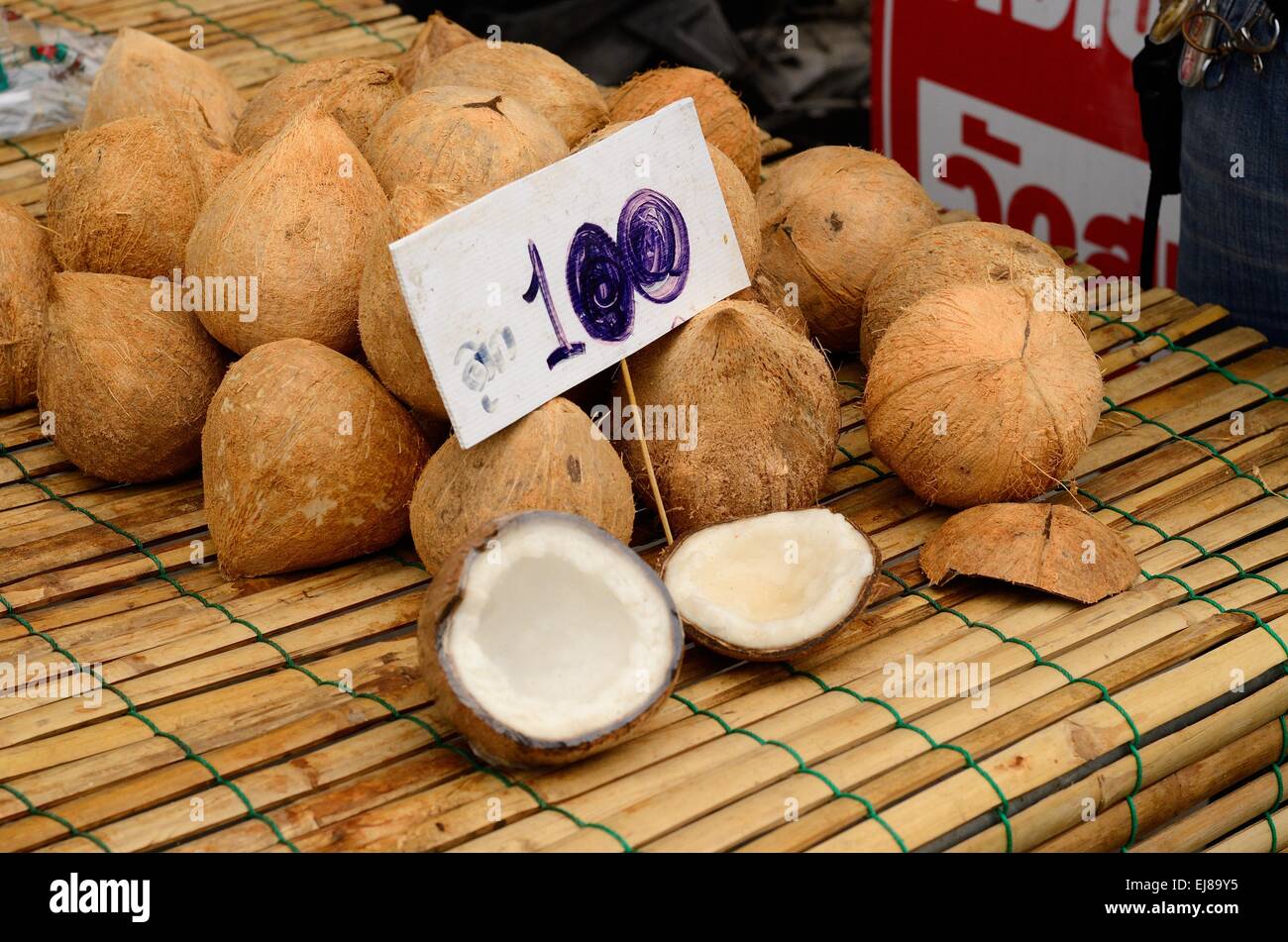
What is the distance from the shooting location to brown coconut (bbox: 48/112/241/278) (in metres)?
2.13

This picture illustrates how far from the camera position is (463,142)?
1935 mm

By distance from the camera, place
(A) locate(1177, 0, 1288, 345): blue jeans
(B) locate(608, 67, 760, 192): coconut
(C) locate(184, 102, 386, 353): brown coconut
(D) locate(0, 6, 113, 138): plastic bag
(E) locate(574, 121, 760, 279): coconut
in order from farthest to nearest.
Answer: (D) locate(0, 6, 113, 138): plastic bag, (B) locate(608, 67, 760, 192): coconut, (A) locate(1177, 0, 1288, 345): blue jeans, (E) locate(574, 121, 760, 279): coconut, (C) locate(184, 102, 386, 353): brown coconut

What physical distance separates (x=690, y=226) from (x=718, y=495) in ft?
1.22

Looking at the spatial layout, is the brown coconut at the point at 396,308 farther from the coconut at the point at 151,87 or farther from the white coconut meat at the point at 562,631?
the coconut at the point at 151,87

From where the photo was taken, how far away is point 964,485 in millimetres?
1932

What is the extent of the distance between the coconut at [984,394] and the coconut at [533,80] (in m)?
0.67

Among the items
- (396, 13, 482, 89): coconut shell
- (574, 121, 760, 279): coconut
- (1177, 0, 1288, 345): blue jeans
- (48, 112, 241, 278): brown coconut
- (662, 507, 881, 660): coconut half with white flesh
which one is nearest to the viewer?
(662, 507, 881, 660): coconut half with white flesh

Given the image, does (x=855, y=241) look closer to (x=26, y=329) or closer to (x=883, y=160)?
(x=883, y=160)

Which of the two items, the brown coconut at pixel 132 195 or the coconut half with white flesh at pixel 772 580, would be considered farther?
the brown coconut at pixel 132 195

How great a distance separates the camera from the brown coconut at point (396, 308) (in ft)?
5.63

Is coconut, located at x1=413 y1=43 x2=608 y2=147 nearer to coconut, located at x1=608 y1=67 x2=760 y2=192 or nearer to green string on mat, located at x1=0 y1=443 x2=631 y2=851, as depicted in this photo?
coconut, located at x1=608 y1=67 x2=760 y2=192

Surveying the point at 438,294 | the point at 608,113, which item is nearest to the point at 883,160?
the point at 608,113

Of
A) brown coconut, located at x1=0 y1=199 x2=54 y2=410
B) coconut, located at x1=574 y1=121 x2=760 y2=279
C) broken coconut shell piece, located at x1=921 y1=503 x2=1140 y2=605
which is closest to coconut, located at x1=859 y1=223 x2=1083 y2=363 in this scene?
coconut, located at x1=574 y1=121 x2=760 y2=279

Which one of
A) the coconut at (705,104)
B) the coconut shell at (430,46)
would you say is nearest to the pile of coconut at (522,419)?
the coconut at (705,104)
